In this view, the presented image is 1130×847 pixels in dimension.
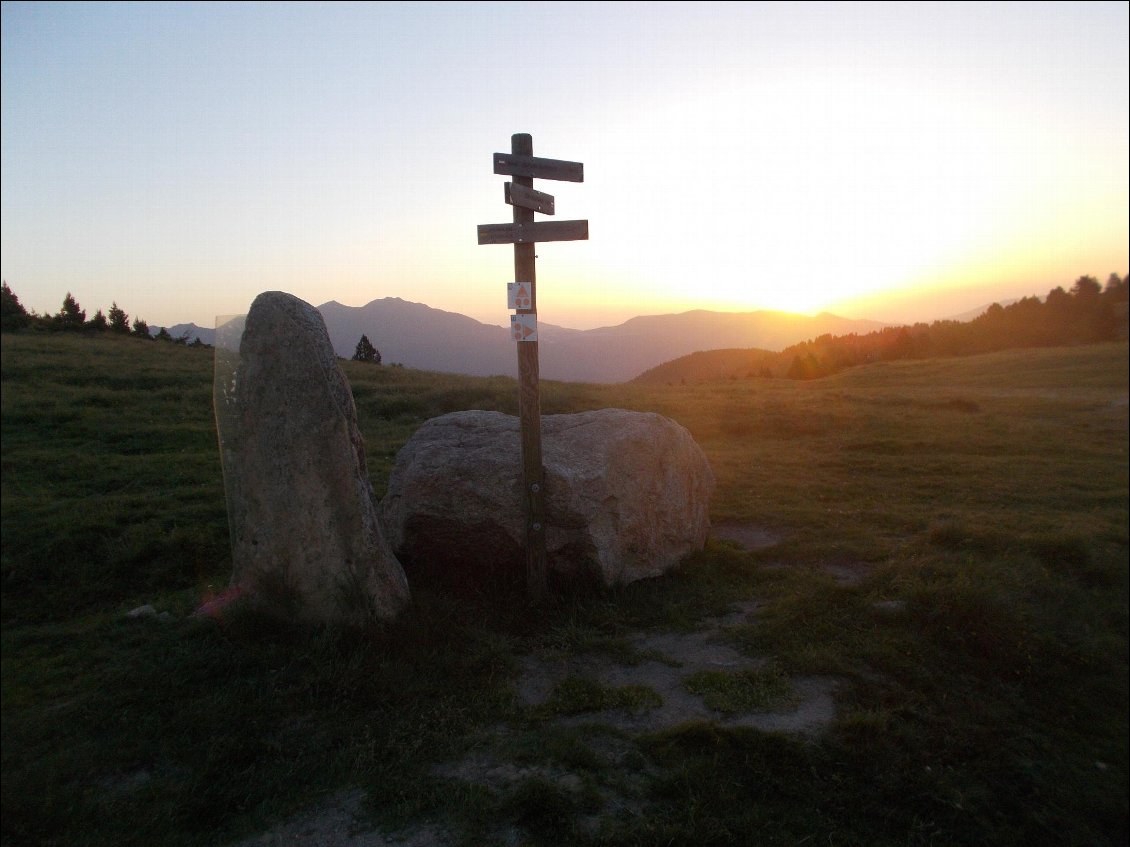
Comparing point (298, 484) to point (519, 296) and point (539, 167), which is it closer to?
point (519, 296)

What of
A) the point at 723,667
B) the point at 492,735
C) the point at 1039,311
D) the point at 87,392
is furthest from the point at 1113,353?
the point at 87,392

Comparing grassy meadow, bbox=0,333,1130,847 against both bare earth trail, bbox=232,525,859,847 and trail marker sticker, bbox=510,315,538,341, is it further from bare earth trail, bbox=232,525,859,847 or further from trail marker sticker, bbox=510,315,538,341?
trail marker sticker, bbox=510,315,538,341

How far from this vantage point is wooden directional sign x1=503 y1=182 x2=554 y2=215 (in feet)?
21.2

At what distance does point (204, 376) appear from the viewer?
20812 millimetres

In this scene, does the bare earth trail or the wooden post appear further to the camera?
the wooden post

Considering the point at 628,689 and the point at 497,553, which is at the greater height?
the point at 497,553

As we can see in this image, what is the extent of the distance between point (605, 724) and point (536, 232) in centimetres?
422

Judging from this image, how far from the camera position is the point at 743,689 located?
18.2 feet

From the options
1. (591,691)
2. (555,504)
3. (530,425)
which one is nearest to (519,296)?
(530,425)

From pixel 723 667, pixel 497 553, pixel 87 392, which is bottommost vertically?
pixel 723 667

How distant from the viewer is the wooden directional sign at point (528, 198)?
21.2 feet

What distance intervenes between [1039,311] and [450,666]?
4297 centimetres

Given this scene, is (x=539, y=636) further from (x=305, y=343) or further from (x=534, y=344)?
(x=305, y=343)

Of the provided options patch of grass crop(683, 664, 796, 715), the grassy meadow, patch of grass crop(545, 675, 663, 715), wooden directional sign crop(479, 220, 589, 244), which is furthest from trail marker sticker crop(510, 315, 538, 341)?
patch of grass crop(683, 664, 796, 715)
